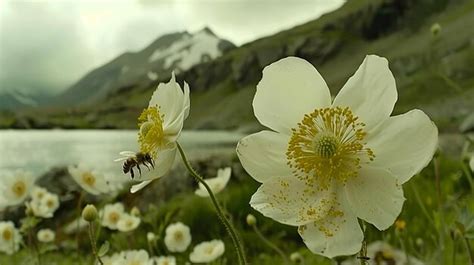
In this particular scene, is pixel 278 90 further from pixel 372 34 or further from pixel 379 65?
pixel 372 34

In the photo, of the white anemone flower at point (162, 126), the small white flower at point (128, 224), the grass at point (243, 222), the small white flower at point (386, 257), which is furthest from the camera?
the grass at point (243, 222)

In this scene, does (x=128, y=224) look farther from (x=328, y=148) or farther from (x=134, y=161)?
(x=328, y=148)

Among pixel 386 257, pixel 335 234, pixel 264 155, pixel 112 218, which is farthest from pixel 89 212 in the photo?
pixel 112 218

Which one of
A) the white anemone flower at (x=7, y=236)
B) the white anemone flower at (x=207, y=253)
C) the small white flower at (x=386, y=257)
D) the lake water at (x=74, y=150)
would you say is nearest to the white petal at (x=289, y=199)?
the small white flower at (x=386, y=257)

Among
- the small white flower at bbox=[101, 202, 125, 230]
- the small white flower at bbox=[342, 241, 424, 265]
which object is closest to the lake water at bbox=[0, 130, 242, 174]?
→ the small white flower at bbox=[101, 202, 125, 230]

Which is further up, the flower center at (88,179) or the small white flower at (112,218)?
the flower center at (88,179)

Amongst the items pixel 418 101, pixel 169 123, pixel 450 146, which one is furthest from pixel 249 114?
pixel 169 123

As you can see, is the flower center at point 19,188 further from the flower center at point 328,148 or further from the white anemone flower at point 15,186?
the flower center at point 328,148
